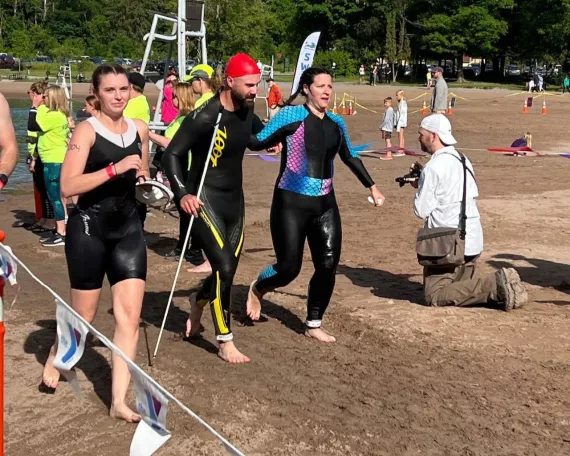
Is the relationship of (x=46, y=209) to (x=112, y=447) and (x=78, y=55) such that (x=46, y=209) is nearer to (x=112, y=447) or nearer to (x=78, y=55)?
(x=112, y=447)

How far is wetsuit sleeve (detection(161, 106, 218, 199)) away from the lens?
565 centimetres

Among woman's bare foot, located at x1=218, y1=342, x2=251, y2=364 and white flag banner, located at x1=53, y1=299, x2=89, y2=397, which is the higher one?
white flag banner, located at x1=53, y1=299, x2=89, y2=397

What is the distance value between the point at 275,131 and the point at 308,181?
0.44 meters

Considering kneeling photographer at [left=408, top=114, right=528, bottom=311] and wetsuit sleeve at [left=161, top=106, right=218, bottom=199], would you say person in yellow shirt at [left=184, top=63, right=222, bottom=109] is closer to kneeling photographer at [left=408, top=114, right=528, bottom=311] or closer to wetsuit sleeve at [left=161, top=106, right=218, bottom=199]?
kneeling photographer at [left=408, top=114, right=528, bottom=311]

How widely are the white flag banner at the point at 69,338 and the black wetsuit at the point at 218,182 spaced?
1874 millimetres

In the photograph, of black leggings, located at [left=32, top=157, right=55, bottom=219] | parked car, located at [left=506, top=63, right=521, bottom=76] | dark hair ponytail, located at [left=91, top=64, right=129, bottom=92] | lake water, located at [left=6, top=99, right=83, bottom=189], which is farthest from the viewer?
parked car, located at [left=506, top=63, right=521, bottom=76]

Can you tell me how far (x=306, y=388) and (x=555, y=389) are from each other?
1630mm

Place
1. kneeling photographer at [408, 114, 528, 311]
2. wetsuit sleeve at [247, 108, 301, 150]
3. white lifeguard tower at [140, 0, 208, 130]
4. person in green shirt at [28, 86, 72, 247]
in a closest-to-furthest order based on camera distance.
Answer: wetsuit sleeve at [247, 108, 301, 150] < kneeling photographer at [408, 114, 528, 311] < person in green shirt at [28, 86, 72, 247] < white lifeguard tower at [140, 0, 208, 130]

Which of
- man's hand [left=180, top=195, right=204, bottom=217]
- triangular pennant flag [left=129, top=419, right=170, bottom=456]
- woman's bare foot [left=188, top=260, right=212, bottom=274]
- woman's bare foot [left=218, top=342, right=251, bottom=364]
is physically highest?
man's hand [left=180, top=195, right=204, bottom=217]

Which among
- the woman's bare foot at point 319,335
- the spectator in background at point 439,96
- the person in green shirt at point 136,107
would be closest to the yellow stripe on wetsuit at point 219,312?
the woman's bare foot at point 319,335

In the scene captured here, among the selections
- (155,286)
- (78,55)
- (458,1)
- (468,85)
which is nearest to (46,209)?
(155,286)

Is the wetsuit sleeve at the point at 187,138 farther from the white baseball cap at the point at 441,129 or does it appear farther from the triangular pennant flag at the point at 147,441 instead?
the triangular pennant flag at the point at 147,441

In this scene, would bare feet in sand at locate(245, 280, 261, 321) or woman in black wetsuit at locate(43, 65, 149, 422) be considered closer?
woman in black wetsuit at locate(43, 65, 149, 422)

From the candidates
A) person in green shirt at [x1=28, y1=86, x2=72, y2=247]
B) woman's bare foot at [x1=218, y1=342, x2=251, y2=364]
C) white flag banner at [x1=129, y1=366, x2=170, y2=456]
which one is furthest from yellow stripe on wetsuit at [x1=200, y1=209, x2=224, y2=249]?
person in green shirt at [x1=28, y1=86, x2=72, y2=247]
